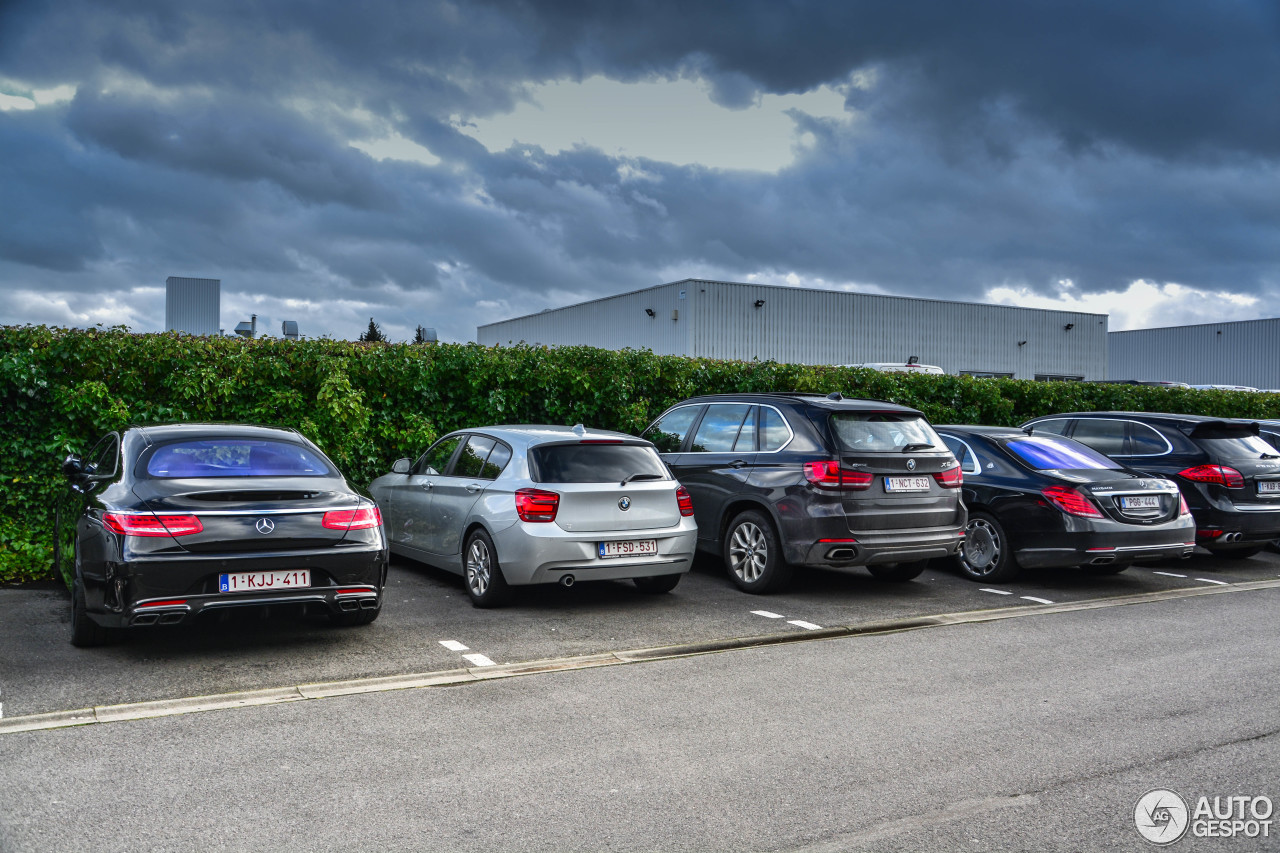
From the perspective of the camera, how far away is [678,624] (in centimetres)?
743

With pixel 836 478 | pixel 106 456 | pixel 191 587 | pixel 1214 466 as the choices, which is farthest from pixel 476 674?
pixel 1214 466

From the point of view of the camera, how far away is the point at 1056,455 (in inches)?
382

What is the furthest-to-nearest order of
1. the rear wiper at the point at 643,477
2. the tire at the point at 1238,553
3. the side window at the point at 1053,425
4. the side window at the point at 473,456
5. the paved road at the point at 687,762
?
the side window at the point at 1053,425, the tire at the point at 1238,553, the side window at the point at 473,456, the rear wiper at the point at 643,477, the paved road at the point at 687,762

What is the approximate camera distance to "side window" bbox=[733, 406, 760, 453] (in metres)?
9.01

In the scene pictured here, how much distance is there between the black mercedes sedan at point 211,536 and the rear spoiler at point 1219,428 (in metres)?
9.33

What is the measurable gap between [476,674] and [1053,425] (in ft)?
30.3

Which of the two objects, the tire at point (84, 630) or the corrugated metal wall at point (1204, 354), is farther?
the corrugated metal wall at point (1204, 354)

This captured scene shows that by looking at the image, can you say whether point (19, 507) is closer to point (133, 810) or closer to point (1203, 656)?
point (133, 810)

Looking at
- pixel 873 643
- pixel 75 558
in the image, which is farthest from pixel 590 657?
pixel 75 558

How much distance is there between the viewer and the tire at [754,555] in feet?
27.8

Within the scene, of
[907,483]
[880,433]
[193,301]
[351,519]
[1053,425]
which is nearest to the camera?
[351,519]

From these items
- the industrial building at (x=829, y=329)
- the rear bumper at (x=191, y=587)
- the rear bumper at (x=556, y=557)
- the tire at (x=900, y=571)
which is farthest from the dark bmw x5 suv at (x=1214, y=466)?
the industrial building at (x=829, y=329)

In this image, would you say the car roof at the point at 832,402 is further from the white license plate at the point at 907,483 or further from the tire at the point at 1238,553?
the tire at the point at 1238,553

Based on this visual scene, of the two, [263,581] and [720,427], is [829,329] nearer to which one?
[720,427]
